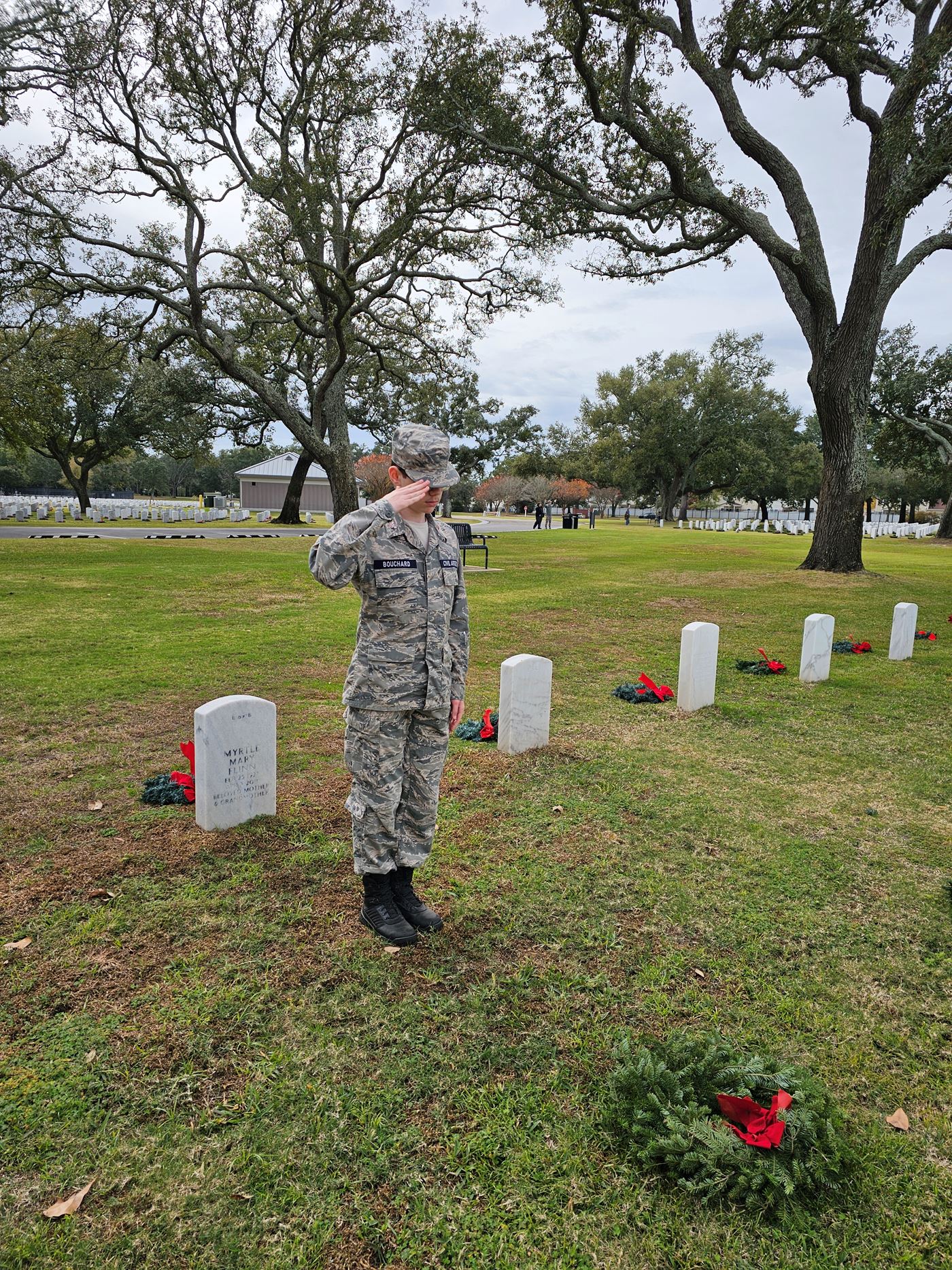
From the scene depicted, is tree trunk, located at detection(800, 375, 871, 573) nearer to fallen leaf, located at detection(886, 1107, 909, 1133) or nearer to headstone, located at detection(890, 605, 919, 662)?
headstone, located at detection(890, 605, 919, 662)

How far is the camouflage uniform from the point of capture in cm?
308

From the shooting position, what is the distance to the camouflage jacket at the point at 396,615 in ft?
10.0

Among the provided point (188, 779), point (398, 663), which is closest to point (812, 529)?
point (188, 779)

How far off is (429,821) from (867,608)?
1276 cm

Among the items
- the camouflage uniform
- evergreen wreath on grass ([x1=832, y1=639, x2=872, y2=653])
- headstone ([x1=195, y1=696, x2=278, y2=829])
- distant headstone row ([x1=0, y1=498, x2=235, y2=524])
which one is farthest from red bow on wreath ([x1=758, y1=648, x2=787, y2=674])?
distant headstone row ([x1=0, y1=498, x2=235, y2=524])

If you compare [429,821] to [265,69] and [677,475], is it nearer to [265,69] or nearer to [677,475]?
[265,69]

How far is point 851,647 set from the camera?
1023cm

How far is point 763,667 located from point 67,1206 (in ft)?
27.3

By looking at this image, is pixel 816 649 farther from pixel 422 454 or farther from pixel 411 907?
pixel 422 454

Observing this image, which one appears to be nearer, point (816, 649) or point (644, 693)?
point (644, 693)

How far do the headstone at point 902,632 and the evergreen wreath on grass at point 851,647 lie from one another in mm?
367

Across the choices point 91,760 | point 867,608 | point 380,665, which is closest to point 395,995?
point 380,665

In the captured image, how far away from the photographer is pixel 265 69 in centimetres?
1816

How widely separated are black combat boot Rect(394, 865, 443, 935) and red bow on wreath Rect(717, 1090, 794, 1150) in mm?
1445
